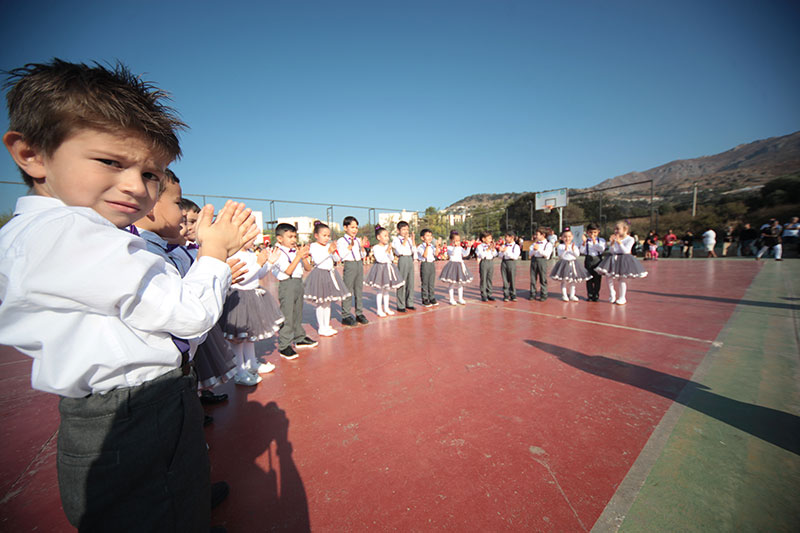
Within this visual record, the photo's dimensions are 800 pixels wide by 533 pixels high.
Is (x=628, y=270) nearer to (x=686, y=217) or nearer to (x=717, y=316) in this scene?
(x=717, y=316)

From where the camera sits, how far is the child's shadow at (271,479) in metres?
1.64

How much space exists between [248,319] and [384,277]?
11.0 ft

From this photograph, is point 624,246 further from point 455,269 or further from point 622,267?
point 455,269

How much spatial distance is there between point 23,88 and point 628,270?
8.15 metres

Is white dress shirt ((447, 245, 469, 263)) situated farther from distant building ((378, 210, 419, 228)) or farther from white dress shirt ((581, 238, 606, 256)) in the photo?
distant building ((378, 210, 419, 228))

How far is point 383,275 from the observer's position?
6359mm

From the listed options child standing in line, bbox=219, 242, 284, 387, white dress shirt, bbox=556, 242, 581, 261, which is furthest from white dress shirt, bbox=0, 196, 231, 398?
white dress shirt, bbox=556, 242, 581, 261

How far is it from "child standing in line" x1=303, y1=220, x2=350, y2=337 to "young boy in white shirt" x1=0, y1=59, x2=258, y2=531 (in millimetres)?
3981

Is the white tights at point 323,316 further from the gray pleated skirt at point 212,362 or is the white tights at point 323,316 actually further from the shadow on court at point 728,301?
the shadow on court at point 728,301

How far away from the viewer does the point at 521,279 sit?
1116 centimetres

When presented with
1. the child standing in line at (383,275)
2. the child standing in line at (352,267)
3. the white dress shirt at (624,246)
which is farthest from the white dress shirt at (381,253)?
the white dress shirt at (624,246)

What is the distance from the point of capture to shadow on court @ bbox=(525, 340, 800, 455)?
209cm

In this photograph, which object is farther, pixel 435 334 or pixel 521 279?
pixel 521 279

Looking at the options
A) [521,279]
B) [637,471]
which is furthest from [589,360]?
[521,279]
